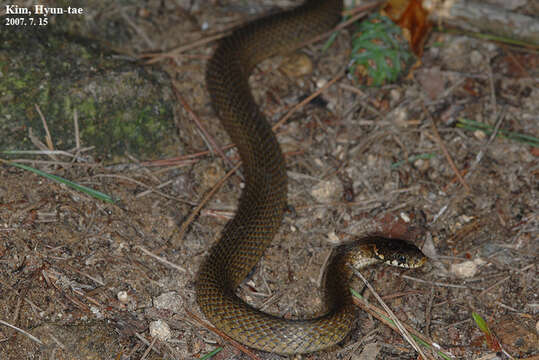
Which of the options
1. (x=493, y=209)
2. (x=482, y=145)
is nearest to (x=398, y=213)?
(x=493, y=209)

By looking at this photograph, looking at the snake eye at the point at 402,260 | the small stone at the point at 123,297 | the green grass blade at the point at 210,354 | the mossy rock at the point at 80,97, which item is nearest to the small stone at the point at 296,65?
the mossy rock at the point at 80,97

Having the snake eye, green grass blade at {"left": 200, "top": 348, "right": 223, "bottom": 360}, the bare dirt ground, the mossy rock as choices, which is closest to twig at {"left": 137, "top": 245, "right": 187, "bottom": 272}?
the bare dirt ground

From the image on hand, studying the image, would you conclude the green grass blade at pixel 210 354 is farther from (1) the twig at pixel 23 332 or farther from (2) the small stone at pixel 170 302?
(1) the twig at pixel 23 332

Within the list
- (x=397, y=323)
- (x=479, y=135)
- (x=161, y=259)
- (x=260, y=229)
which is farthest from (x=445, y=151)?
(x=161, y=259)

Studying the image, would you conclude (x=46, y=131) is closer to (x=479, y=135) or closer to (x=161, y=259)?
(x=161, y=259)

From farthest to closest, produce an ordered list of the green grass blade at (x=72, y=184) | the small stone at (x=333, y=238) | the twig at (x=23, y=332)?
the small stone at (x=333, y=238)
the green grass blade at (x=72, y=184)
the twig at (x=23, y=332)
